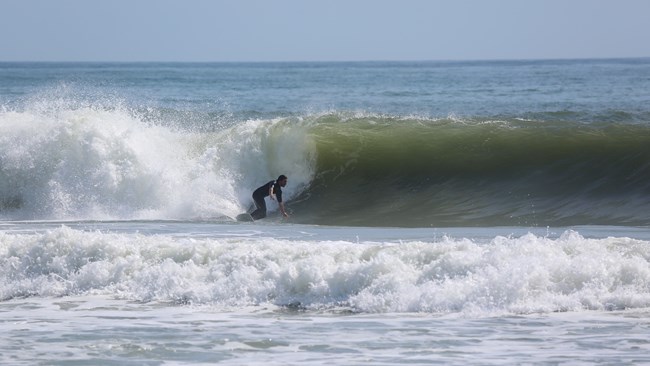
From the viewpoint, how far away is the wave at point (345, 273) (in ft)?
34.3

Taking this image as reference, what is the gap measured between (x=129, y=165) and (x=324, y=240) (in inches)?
273

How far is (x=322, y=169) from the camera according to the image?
822 inches

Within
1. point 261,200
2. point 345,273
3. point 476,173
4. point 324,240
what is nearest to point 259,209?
point 261,200

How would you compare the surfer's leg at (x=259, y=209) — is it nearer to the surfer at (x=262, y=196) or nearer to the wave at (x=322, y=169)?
the surfer at (x=262, y=196)

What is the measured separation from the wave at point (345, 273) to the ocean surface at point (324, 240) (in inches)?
1.0

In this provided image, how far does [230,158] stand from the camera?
20.7 m

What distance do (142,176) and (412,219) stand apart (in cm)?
536

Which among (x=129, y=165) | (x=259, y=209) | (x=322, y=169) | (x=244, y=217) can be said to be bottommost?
(x=244, y=217)

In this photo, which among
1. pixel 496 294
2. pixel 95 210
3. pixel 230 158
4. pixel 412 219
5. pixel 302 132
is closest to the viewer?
pixel 496 294

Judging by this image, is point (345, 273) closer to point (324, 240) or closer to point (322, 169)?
point (324, 240)

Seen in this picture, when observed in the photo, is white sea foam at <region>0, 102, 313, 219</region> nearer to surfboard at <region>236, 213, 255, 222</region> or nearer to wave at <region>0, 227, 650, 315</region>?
surfboard at <region>236, 213, 255, 222</region>

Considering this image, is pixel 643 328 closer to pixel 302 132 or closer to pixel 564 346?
pixel 564 346

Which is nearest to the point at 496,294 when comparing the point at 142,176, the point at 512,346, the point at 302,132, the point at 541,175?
the point at 512,346

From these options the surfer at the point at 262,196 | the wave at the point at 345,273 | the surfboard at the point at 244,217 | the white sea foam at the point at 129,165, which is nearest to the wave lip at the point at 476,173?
the surfer at the point at 262,196
